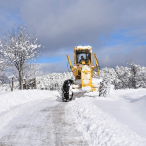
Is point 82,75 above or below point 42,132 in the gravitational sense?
above

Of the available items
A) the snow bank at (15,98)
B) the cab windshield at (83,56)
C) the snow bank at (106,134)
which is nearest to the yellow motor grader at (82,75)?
the cab windshield at (83,56)

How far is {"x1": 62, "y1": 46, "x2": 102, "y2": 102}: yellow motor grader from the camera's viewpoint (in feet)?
43.2

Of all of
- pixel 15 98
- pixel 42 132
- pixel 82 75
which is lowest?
pixel 42 132

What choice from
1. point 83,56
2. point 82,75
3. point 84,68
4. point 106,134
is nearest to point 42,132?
point 106,134

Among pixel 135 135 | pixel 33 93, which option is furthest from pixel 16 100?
pixel 135 135

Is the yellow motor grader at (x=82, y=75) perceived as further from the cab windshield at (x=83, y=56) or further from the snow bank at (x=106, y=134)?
the snow bank at (x=106, y=134)

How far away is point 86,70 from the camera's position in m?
14.3

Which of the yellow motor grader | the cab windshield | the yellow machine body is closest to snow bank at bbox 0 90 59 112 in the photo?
the yellow motor grader

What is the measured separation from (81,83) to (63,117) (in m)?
6.23

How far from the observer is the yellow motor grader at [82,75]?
13180mm

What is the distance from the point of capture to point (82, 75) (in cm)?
1415

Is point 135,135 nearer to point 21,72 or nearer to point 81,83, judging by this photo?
point 81,83

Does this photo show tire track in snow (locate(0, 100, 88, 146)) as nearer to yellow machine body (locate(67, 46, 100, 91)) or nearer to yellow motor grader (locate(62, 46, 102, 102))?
yellow motor grader (locate(62, 46, 102, 102))

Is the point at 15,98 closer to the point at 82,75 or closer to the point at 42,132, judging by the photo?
the point at 82,75
